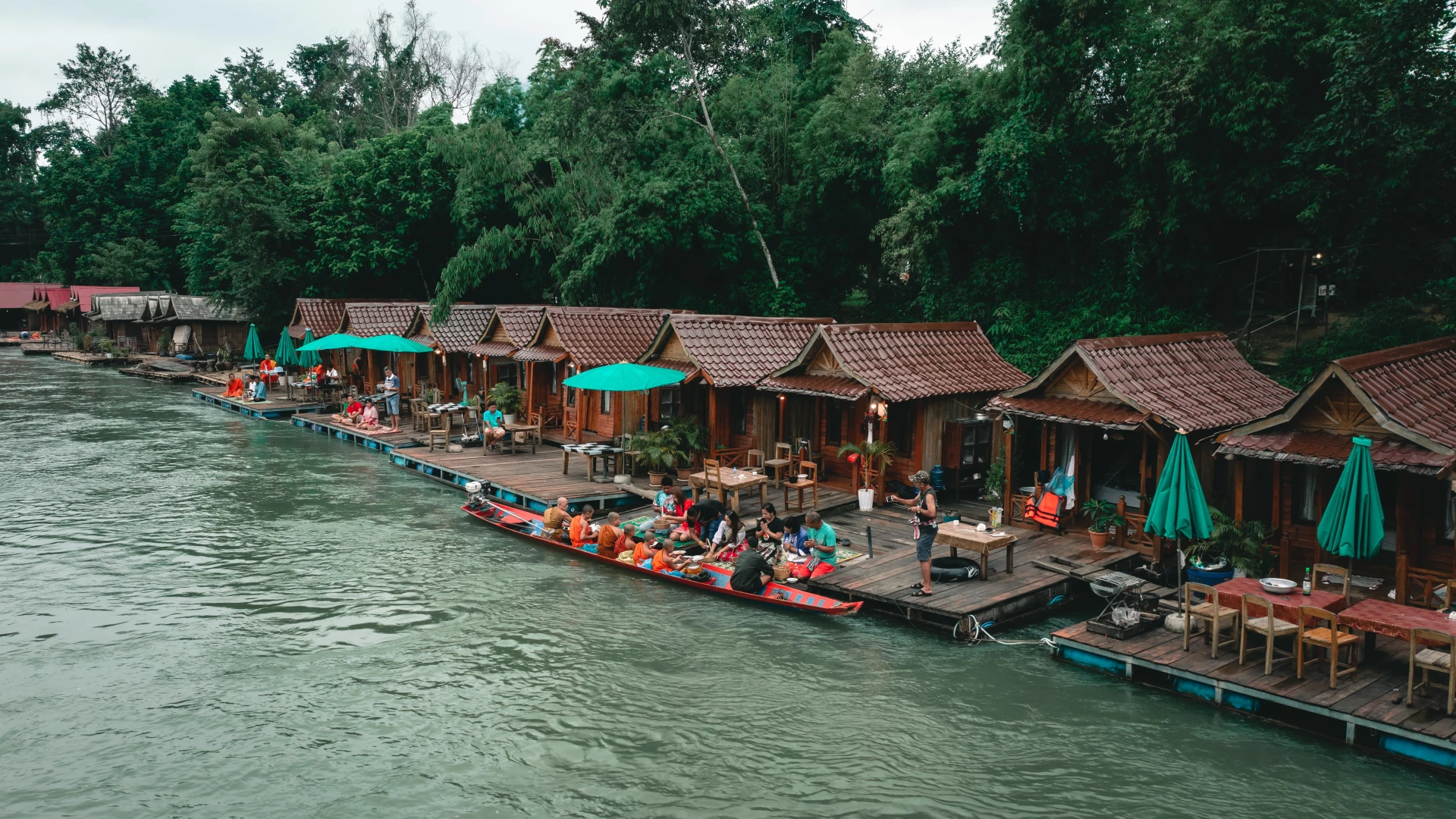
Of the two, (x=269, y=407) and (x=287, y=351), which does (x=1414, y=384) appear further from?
(x=287, y=351)

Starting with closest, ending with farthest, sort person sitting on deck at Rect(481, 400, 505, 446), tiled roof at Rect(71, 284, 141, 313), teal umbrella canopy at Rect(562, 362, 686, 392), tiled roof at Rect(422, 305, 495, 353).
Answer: teal umbrella canopy at Rect(562, 362, 686, 392) < person sitting on deck at Rect(481, 400, 505, 446) < tiled roof at Rect(422, 305, 495, 353) < tiled roof at Rect(71, 284, 141, 313)

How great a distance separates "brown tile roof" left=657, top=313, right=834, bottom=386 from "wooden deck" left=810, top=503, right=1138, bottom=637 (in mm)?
6246

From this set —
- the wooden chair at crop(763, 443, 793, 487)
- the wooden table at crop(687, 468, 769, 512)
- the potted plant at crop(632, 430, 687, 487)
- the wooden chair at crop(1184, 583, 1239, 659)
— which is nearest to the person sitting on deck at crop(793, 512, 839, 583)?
the wooden table at crop(687, 468, 769, 512)

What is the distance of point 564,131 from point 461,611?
26.7 m

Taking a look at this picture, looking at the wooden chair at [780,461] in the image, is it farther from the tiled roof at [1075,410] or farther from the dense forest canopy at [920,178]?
the dense forest canopy at [920,178]

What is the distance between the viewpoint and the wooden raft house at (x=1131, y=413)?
16812 mm

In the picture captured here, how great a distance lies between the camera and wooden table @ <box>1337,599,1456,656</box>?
10906mm

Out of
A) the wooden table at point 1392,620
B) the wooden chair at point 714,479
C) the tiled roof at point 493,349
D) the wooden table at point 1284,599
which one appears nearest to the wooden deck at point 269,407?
the tiled roof at point 493,349

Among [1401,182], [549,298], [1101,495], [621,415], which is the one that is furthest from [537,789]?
[549,298]

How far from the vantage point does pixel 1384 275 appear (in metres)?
24.0

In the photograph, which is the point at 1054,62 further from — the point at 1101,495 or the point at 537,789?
the point at 537,789

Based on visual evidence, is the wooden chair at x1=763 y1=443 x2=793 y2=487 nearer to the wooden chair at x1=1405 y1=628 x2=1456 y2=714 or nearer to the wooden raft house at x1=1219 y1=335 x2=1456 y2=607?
the wooden raft house at x1=1219 y1=335 x2=1456 y2=607

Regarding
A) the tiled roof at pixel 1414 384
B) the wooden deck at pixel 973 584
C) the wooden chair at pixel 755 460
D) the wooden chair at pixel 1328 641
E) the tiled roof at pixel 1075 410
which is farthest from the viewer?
the wooden chair at pixel 755 460

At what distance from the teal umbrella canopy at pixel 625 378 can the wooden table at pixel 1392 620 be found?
14.6m
